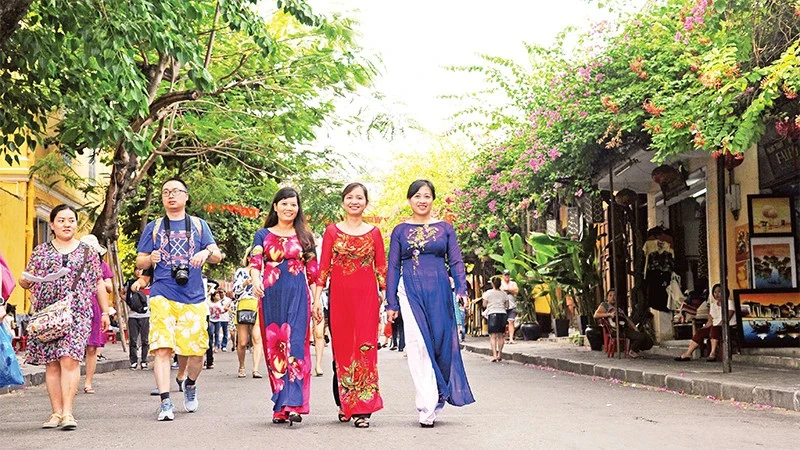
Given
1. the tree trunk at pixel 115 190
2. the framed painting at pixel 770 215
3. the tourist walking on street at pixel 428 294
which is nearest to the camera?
the tourist walking on street at pixel 428 294

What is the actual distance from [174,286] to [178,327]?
1.11ft

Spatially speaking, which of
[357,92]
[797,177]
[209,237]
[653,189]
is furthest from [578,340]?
[209,237]

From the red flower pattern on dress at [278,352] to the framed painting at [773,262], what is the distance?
954 cm

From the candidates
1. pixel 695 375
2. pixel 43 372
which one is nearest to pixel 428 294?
pixel 695 375

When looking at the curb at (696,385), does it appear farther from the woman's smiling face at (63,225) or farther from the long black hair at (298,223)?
the woman's smiling face at (63,225)

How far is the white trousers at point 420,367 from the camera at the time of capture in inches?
347

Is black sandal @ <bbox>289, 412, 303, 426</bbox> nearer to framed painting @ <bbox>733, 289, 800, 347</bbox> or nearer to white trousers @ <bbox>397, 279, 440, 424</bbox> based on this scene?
white trousers @ <bbox>397, 279, 440, 424</bbox>

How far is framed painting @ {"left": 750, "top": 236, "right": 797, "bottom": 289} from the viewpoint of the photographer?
16.5 m

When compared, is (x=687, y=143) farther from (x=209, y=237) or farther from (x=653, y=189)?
(x=653, y=189)

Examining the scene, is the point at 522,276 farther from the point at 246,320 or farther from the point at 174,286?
the point at 174,286

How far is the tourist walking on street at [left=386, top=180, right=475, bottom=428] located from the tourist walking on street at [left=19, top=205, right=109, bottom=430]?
8.07 ft

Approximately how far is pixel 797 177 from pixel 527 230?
22595 mm

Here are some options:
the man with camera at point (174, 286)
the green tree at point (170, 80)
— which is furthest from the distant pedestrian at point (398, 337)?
the man with camera at point (174, 286)

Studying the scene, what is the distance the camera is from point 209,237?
976cm
